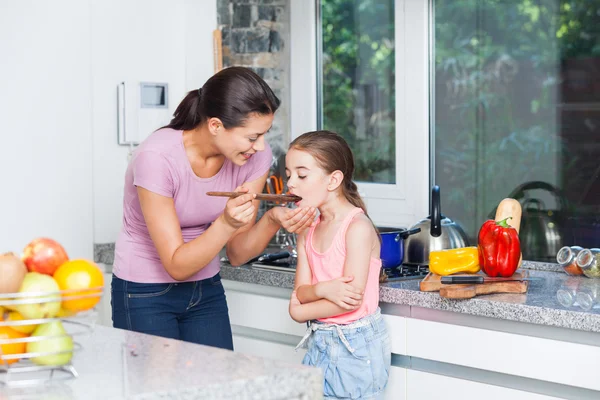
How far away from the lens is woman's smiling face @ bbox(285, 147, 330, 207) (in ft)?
7.82

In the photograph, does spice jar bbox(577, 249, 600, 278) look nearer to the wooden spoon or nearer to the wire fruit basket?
the wooden spoon

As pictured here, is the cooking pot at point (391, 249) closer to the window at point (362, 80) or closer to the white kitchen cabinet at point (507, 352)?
the white kitchen cabinet at point (507, 352)

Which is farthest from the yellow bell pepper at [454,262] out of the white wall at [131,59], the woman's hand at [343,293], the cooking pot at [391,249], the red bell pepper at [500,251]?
the white wall at [131,59]

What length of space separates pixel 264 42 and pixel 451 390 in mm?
1822

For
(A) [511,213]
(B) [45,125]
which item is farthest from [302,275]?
(B) [45,125]

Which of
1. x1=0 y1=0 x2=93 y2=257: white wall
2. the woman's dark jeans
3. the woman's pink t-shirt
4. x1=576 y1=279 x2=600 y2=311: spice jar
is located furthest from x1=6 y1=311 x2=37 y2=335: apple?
x1=0 y1=0 x2=93 y2=257: white wall

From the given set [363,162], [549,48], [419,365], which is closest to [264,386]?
[419,365]

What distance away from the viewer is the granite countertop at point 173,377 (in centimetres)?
120

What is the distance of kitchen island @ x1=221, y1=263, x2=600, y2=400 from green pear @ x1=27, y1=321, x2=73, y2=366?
132 cm

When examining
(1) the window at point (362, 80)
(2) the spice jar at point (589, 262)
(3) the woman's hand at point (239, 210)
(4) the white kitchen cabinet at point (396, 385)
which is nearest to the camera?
(3) the woman's hand at point (239, 210)

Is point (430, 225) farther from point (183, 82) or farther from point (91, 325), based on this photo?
point (91, 325)

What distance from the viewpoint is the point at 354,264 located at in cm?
232

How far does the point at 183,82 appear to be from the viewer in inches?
142

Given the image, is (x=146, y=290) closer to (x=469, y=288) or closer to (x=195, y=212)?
(x=195, y=212)
